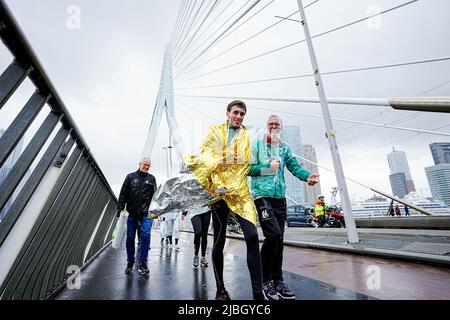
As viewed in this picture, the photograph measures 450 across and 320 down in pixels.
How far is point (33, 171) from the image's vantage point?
1644 mm

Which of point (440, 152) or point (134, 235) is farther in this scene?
point (440, 152)

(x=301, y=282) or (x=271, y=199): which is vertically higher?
(x=271, y=199)

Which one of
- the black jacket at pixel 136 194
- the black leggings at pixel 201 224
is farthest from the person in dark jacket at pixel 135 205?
the black leggings at pixel 201 224

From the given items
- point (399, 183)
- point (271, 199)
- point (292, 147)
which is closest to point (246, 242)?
point (271, 199)

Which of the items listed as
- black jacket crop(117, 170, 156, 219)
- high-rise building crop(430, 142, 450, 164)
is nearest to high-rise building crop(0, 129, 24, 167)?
black jacket crop(117, 170, 156, 219)

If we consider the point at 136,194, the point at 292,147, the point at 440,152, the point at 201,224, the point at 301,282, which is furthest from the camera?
the point at 440,152

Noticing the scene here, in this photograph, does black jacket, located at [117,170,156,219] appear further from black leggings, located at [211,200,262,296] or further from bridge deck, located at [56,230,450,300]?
black leggings, located at [211,200,262,296]

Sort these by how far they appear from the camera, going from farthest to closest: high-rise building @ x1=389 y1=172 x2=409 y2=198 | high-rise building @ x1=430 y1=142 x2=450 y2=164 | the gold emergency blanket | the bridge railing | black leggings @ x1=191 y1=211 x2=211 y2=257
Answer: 1. high-rise building @ x1=389 y1=172 x2=409 y2=198
2. high-rise building @ x1=430 y1=142 x2=450 y2=164
3. black leggings @ x1=191 y1=211 x2=211 y2=257
4. the gold emergency blanket
5. the bridge railing

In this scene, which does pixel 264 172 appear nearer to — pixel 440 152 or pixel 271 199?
pixel 271 199

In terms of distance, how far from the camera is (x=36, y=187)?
166 centimetres

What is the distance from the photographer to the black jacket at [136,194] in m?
3.79

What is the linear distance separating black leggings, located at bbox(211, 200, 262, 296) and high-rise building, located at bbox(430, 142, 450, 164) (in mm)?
46858

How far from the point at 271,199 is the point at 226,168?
0.58 metres

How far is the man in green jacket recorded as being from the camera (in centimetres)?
220
